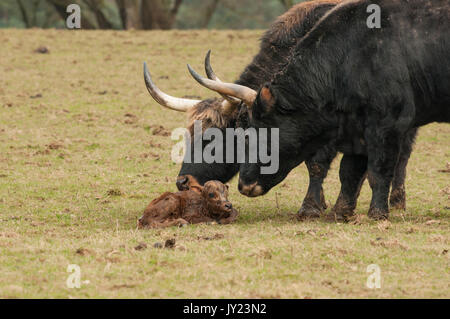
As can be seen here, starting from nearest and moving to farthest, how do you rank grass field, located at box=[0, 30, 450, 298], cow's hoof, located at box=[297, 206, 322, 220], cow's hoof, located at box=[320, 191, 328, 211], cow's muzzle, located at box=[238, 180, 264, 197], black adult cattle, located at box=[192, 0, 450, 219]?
1. grass field, located at box=[0, 30, 450, 298]
2. black adult cattle, located at box=[192, 0, 450, 219]
3. cow's muzzle, located at box=[238, 180, 264, 197]
4. cow's hoof, located at box=[297, 206, 322, 220]
5. cow's hoof, located at box=[320, 191, 328, 211]

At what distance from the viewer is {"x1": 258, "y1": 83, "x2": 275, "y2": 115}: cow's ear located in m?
7.16

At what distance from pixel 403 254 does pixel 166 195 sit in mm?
2272

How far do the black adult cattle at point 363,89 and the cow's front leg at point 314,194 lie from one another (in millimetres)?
490

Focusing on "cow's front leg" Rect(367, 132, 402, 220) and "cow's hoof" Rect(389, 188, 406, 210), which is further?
"cow's hoof" Rect(389, 188, 406, 210)

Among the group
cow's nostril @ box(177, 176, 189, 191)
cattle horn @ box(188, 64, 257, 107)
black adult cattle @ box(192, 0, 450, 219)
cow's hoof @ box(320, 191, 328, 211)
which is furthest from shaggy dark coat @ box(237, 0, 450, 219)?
cow's hoof @ box(320, 191, 328, 211)

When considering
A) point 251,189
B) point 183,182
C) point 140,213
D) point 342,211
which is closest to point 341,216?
point 342,211

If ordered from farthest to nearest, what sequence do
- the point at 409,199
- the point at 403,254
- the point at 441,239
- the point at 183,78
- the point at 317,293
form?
the point at 183,78
the point at 409,199
the point at 441,239
the point at 403,254
the point at 317,293

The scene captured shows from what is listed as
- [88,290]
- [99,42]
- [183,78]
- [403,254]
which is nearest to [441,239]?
[403,254]

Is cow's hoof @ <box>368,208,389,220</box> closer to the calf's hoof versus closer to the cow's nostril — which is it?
the calf's hoof

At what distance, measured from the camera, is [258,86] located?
7824 millimetres

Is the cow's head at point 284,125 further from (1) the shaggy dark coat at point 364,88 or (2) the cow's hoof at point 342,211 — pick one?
(2) the cow's hoof at point 342,211

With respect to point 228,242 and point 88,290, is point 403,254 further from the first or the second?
point 88,290

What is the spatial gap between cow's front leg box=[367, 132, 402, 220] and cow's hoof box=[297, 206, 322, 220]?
1.95 feet

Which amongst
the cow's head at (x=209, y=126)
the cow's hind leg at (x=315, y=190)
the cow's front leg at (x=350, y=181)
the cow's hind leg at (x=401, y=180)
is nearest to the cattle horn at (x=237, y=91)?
the cow's head at (x=209, y=126)
